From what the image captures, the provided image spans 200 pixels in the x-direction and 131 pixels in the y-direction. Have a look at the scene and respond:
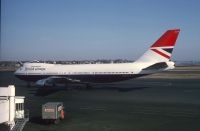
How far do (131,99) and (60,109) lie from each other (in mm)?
15375

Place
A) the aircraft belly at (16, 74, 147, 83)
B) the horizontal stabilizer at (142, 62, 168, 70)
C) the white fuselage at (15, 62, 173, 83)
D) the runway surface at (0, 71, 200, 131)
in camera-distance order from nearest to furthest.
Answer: the runway surface at (0, 71, 200, 131) < the horizontal stabilizer at (142, 62, 168, 70) < the white fuselage at (15, 62, 173, 83) < the aircraft belly at (16, 74, 147, 83)

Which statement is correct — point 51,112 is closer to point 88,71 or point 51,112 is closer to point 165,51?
point 165,51

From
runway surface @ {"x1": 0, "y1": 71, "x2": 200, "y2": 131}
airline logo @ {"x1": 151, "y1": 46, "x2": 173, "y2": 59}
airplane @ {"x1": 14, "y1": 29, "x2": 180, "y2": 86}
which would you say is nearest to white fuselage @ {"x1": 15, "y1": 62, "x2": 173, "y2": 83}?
airplane @ {"x1": 14, "y1": 29, "x2": 180, "y2": 86}

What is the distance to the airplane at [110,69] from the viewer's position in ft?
167

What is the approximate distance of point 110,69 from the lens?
53.9 m

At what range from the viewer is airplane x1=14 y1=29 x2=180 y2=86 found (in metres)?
50.8

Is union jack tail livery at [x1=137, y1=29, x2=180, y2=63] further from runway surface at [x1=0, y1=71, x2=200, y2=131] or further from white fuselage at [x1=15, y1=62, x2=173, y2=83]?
runway surface at [x1=0, y1=71, x2=200, y2=131]

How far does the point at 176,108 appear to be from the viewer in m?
34.4

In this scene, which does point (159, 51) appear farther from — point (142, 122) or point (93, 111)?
point (142, 122)

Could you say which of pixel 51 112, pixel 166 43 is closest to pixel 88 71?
pixel 166 43

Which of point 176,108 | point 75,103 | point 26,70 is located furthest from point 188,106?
point 26,70

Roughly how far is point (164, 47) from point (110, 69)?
9.38m

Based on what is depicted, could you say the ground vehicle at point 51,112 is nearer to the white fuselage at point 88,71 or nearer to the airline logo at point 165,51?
the white fuselage at point 88,71

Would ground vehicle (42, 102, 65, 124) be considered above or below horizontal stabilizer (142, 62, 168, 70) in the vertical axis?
below
